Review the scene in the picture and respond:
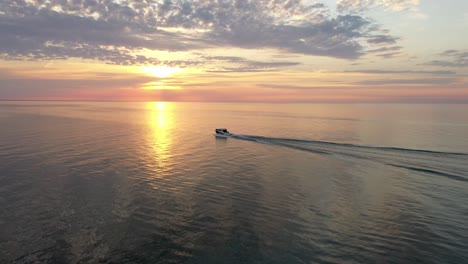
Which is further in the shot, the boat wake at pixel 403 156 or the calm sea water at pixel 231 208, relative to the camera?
the boat wake at pixel 403 156

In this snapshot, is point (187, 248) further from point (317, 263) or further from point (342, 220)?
point (342, 220)

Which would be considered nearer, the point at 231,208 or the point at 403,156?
the point at 231,208

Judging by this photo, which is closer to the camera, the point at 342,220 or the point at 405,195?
the point at 342,220

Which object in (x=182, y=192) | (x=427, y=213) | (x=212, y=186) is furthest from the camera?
(x=212, y=186)

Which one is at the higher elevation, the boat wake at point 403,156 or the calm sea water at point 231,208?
the boat wake at point 403,156

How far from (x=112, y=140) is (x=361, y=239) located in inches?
2582

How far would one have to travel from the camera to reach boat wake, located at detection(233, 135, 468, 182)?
44.9 m

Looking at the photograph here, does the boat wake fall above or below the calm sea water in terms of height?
above

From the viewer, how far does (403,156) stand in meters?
55.2

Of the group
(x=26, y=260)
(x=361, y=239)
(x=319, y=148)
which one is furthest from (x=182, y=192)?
(x=319, y=148)

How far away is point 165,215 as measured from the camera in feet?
89.4

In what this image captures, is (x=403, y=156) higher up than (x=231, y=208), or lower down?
higher up

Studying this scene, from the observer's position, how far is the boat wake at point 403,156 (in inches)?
1768

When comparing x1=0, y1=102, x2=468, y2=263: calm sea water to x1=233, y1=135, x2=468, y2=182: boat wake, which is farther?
x1=233, y1=135, x2=468, y2=182: boat wake
